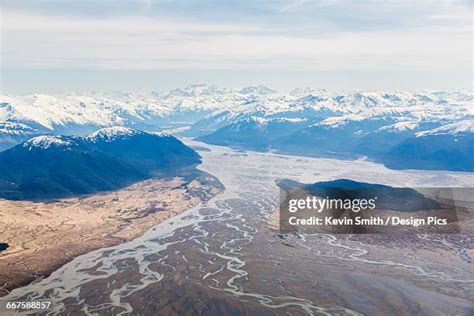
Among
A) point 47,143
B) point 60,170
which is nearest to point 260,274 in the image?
point 60,170

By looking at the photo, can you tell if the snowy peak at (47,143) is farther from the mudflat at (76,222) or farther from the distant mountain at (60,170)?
the mudflat at (76,222)

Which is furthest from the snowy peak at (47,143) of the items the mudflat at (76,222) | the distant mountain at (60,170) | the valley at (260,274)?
the valley at (260,274)

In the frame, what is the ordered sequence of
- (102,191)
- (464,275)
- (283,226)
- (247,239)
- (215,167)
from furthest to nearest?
(215,167)
(102,191)
(283,226)
(247,239)
(464,275)

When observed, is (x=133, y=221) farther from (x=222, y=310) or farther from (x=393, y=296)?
(x=393, y=296)

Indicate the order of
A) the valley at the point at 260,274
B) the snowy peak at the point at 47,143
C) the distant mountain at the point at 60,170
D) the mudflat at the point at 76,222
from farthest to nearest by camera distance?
1. the snowy peak at the point at 47,143
2. the distant mountain at the point at 60,170
3. the mudflat at the point at 76,222
4. the valley at the point at 260,274

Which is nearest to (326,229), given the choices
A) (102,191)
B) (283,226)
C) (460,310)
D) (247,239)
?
(283,226)

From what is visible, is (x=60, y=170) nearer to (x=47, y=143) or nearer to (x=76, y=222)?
(x=47, y=143)

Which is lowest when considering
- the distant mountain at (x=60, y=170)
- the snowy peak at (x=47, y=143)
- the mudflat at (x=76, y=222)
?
the mudflat at (x=76, y=222)

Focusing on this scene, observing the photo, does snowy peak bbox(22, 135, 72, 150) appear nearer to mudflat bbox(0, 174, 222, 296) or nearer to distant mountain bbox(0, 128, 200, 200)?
distant mountain bbox(0, 128, 200, 200)
